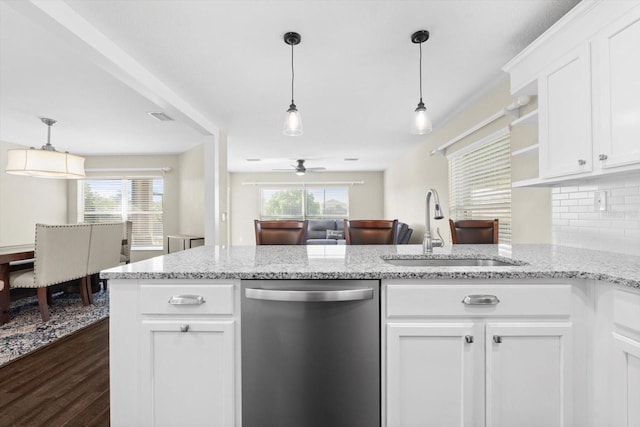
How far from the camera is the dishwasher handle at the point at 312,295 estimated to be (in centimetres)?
121

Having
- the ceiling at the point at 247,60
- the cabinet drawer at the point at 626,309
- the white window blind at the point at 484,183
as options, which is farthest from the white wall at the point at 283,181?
the cabinet drawer at the point at 626,309

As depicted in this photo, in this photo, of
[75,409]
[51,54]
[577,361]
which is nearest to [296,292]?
[577,361]

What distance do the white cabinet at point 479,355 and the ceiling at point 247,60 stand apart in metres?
1.67

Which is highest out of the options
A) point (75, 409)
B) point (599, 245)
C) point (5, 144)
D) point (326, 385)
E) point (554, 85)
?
point (5, 144)

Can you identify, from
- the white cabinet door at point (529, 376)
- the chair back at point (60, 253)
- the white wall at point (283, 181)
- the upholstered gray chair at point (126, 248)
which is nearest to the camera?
the white cabinet door at point (529, 376)

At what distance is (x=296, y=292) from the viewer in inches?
48.1

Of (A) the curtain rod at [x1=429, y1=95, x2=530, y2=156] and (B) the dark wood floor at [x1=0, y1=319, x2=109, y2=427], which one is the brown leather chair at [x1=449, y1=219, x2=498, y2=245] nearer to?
(A) the curtain rod at [x1=429, y1=95, x2=530, y2=156]

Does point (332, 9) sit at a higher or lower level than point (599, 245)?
higher

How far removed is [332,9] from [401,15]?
1.41 feet

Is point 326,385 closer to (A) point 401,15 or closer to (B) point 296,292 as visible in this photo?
(B) point 296,292

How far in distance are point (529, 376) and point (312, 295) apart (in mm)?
874

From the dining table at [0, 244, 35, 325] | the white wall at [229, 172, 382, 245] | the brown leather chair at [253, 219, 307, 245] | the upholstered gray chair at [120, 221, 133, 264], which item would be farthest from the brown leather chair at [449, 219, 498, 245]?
the white wall at [229, 172, 382, 245]

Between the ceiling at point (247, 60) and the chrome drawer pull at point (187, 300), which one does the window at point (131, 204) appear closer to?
the ceiling at point (247, 60)

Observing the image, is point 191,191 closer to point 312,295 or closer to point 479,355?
point 312,295
